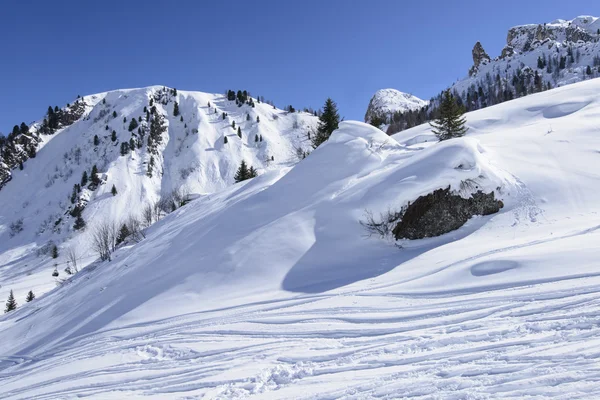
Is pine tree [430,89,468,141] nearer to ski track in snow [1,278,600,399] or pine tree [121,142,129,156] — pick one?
ski track in snow [1,278,600,399]

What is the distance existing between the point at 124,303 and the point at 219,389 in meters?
6.94

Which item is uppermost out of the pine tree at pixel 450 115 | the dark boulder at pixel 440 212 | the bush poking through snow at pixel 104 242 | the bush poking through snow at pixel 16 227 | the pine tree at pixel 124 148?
the pine tree at pixel 124 148

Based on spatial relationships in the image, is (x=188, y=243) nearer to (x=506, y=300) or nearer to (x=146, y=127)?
(x=506, y=300)

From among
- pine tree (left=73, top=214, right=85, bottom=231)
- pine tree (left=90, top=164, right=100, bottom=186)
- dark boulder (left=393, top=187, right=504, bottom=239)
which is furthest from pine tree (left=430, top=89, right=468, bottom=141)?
pine tree (left=90, top=164, right=100, bottom=186)

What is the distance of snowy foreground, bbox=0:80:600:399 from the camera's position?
4426 mm

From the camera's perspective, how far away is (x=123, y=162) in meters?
81.2

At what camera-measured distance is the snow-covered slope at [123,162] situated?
64.1 meters

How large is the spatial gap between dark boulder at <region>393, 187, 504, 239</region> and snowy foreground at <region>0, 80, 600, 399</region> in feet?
1.03

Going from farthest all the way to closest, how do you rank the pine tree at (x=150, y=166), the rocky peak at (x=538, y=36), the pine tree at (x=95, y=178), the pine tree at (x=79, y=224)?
1. the rocky peak at (x=538, y=36)
2. the pine tree at (x=150, y=166)
3. the pine tree at (x=95, y=178)
4. the pine tree at (x=79, y=224)

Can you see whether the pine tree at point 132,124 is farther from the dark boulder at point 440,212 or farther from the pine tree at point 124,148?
the dark boulder at point 440,212

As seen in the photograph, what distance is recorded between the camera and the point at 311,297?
8094 mm

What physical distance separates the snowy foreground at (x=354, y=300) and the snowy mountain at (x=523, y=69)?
234ft

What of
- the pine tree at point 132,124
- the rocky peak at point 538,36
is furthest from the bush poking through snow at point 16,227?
the rocky peak at point 538,36

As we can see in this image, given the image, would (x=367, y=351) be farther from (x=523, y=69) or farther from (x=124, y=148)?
(x=523, y=69)
